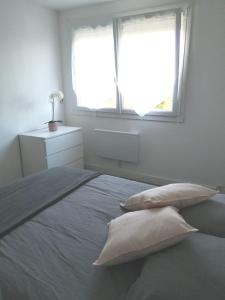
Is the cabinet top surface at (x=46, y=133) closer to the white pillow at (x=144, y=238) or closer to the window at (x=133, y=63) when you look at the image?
the window at (x=133, y=63)

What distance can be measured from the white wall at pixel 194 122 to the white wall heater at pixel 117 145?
0.11 m

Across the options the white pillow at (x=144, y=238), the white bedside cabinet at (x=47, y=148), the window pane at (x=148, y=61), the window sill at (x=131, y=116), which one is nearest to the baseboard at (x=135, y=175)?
the white bedside cabinet at (x=47, y=148)

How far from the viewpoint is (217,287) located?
0.75 meters

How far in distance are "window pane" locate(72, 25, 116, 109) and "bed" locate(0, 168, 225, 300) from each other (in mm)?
1979

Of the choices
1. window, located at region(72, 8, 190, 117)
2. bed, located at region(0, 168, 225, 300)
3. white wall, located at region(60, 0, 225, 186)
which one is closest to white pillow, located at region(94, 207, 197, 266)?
bed, located at region(0, 168, 225, 300)

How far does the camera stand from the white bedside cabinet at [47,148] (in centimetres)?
291

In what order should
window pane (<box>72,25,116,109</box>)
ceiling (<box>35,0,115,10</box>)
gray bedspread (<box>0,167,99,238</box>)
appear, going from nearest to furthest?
1. gray bedspread (<box>0,167,99,238</box>)
2. ceiling (<box>35,0,115,10</box>)
3. window pane (<box>72,25,116,109</box>)

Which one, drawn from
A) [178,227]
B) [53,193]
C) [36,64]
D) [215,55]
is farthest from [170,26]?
[178,227]

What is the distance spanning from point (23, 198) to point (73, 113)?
2.33 m

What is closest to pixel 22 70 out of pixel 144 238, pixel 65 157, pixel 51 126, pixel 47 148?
pixel 51 126

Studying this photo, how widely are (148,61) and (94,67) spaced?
818mm

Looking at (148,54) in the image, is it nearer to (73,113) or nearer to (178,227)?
(73,113)

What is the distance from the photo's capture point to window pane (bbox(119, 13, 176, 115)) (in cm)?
276

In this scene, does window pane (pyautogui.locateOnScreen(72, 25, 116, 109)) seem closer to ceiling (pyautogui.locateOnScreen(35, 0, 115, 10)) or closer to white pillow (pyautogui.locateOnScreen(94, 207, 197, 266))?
ceiling (pyautogui.locateOnScreen(35, 0, 115, 10))
